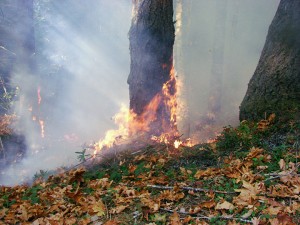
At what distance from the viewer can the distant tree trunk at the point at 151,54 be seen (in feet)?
23.8

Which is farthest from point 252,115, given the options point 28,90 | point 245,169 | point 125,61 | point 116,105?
point 125,61

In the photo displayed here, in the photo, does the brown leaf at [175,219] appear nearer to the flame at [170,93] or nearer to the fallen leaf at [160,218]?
the fallen leaf at [160,218]

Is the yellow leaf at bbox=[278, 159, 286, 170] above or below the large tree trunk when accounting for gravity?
below

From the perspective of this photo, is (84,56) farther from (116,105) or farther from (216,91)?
(216,91)

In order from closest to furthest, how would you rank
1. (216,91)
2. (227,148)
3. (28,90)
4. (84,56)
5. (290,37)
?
(227,148), (290,37), (28,90), (216,91), (84,56)

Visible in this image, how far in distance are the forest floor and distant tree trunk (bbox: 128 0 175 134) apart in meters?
2.56

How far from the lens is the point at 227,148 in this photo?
17.0 feet

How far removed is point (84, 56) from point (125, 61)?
18.5ft

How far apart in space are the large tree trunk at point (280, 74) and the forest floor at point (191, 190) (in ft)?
1.77

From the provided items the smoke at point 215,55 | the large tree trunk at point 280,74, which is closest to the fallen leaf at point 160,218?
the large tree trunk at point 280,74

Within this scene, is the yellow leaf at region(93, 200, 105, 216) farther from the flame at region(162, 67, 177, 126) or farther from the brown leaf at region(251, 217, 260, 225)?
the flame at region(162, 67, 177, 126)

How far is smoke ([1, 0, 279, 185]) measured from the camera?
14938mm

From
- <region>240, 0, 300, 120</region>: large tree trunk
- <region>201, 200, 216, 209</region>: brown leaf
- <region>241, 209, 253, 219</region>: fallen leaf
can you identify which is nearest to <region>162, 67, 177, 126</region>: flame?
<region>240, 0, 300, 120</region>: large tree trunk

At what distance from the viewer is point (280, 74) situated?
5758mm
